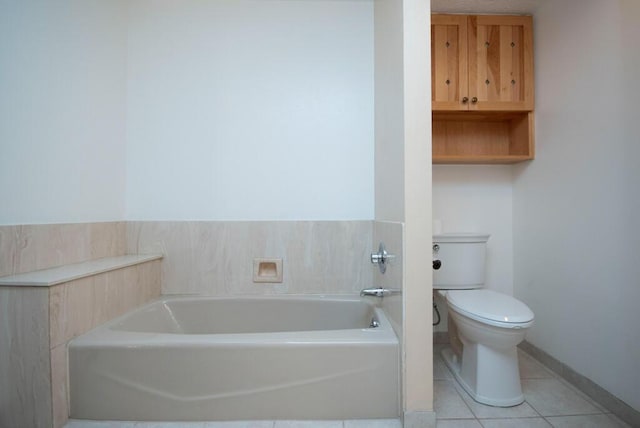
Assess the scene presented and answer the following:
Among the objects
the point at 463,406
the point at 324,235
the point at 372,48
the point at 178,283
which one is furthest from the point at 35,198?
the point at 463,406

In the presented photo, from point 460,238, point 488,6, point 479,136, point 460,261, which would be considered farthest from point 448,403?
point 488,6

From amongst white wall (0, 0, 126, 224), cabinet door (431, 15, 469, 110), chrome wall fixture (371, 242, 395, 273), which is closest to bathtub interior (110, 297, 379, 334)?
chrome wall fixture (371, 242, 395, 273)

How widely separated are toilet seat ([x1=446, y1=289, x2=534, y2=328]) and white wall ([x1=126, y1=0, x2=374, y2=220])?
2.33 feet

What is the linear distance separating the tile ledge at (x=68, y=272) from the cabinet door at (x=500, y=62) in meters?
2.21

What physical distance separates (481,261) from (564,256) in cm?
41

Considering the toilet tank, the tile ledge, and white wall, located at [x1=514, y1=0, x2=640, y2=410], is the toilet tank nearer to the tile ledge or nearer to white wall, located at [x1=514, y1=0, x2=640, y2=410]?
white wall, located at [x1=514, y1=0, x2=640, y2=410]

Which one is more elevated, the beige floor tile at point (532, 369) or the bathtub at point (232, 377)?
the bathtub at point (232, 377)

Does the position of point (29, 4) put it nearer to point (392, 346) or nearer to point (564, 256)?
Answer: point (392, 346)

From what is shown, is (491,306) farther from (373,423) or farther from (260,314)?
(260,314)

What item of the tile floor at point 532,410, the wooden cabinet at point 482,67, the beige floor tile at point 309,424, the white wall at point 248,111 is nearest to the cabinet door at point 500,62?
the wooden cabinet at point 482,67

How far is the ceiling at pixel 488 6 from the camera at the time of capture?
170 centimetres

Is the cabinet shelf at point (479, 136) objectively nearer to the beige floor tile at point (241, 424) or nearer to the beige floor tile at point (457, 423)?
the beige floor tile at point (457, 423)

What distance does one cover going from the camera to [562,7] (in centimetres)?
158

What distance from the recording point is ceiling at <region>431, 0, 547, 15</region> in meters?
1.70
